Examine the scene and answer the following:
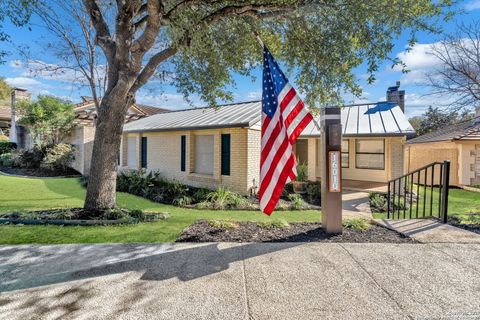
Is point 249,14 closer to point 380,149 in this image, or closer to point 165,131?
point 165,131

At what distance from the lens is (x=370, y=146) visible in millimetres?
13945

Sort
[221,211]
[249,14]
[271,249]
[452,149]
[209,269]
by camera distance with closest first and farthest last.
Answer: [209,269] < [271,249] < [249,14] < [221,211] < [452,149]

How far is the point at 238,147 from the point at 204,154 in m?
2.21

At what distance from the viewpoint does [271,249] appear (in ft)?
13.3

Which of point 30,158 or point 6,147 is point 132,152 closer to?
point 30,158

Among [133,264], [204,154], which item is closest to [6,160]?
[204,154]

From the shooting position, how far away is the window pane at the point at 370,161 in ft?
A: 45.0

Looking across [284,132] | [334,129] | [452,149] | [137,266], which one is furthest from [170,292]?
[452,149]

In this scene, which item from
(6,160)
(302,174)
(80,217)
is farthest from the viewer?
(6,160)

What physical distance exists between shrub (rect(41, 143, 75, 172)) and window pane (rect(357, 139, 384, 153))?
17582 millimetres

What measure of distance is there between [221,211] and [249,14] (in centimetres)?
572

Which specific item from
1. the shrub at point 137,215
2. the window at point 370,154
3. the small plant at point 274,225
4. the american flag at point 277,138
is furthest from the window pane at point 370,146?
the shrub at point 137,215

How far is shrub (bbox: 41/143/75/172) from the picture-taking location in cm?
1629

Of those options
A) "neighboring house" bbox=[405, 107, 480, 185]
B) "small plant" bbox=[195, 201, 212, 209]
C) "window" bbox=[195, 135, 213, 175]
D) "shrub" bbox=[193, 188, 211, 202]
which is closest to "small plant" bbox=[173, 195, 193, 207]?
→ "shrub" bbox=[193, 188, 211, 202]
